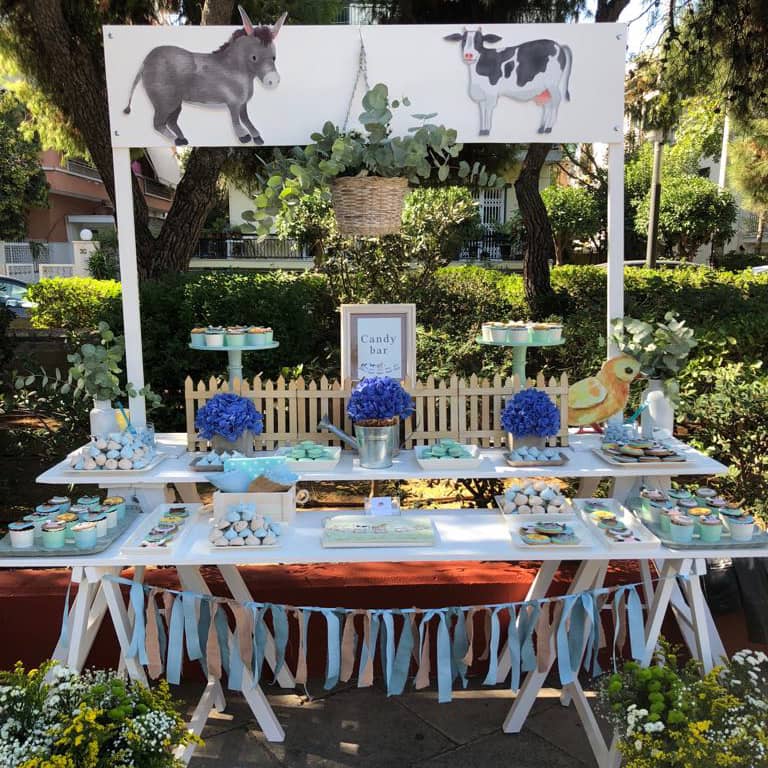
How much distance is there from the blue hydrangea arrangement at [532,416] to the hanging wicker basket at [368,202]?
31.7 inches

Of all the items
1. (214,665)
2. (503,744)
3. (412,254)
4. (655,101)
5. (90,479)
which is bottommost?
(503,744)

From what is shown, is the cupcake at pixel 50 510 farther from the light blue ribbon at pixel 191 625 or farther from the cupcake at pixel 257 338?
the cupcake at pixel 257 338

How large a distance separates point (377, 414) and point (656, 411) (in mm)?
1149

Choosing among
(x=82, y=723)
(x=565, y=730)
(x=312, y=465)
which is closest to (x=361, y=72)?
(x=312, y=465)

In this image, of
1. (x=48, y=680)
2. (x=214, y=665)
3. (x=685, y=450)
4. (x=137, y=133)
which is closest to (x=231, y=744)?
(x=214, y=665)

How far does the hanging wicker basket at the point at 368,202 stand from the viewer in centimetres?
268

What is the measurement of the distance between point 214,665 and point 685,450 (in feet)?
6.15

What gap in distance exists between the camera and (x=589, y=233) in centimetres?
1822

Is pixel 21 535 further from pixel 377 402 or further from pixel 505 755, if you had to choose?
pixel 505 755

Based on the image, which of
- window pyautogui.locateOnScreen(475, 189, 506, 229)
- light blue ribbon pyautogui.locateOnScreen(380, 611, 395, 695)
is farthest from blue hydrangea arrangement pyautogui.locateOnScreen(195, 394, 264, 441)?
window pyautogui.locateOnScreen(475, 189, 506, 229)

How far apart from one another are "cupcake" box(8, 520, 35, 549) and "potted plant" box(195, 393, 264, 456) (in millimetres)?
664

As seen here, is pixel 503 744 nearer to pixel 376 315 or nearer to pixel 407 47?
pixel 376 315

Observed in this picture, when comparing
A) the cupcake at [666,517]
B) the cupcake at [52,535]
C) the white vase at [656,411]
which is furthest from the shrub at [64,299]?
the cupcake at [666,517]

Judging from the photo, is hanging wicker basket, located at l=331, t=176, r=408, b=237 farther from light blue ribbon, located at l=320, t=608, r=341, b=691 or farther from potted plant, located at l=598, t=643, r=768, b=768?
potted plant, located at l=598, t=643, r=768, b=768
